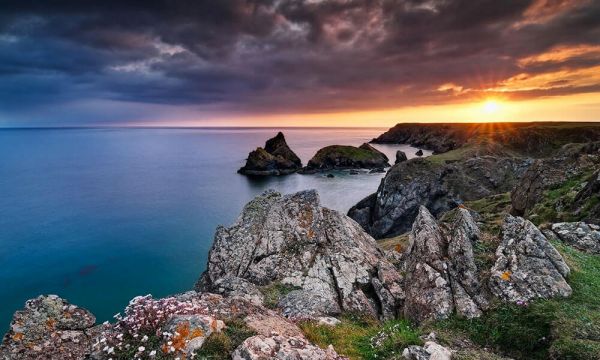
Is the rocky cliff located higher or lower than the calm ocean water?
higher

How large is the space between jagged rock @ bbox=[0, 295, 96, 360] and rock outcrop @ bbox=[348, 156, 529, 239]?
85712mm

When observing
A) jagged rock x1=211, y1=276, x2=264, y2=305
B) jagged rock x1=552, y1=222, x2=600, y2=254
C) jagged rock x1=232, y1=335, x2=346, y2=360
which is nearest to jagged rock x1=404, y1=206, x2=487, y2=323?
jagged rock x1=552, y1=222, x2=600, y2=254

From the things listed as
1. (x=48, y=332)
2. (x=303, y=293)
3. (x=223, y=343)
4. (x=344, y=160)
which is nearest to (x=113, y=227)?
(x=303, y=293)

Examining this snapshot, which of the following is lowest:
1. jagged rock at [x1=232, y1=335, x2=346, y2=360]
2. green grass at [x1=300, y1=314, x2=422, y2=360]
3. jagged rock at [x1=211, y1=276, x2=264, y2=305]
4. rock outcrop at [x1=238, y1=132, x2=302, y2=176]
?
rock outcrop at [x1=238, y1=132, x2=302, y2=176]

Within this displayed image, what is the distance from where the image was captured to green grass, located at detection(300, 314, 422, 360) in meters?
11.4

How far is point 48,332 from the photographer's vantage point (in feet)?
39.3

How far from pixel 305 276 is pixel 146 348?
13.4 meters

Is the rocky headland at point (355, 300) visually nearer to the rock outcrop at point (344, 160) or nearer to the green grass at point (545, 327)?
the green grass at point (545, 327)

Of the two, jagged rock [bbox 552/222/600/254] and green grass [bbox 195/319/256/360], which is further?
jagged rock [bbox 552/222/600/254]

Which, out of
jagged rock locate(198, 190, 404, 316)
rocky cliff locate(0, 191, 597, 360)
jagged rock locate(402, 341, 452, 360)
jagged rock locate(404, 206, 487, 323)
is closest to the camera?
rocky cliff locate(0, 191, 597, 360)

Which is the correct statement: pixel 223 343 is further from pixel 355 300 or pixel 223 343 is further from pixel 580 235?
pixel 580 235

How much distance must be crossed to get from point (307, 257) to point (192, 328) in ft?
46.0

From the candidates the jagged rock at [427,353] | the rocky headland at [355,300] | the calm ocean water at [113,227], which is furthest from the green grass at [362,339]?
the calm ocean water at [113,227]

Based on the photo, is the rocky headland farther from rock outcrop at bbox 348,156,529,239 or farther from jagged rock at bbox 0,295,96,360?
rock outcrop at bbox 348,156,529,239
